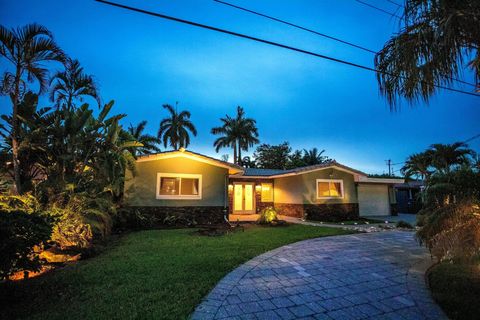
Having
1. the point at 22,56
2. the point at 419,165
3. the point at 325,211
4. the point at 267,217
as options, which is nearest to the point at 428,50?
the point at 22,56

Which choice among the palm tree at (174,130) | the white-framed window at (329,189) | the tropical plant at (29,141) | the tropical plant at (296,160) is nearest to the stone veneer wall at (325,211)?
the white-framed window at (329,189)

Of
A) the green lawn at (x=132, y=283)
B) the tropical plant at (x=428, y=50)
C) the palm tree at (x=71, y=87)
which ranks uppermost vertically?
the palm tree at (x=71, y=87)

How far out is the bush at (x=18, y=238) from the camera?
3059 mm

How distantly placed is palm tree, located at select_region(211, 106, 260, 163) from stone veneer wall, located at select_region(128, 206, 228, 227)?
21.5 m

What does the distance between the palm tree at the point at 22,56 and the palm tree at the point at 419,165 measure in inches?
921

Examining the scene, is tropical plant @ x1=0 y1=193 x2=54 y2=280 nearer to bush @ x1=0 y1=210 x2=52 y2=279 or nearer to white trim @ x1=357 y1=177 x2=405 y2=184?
bush @ x1=0 y1=210 x2=52 y2=279

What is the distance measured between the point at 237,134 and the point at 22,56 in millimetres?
27631

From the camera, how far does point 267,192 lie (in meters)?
18.7

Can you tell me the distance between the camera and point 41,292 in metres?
3.79

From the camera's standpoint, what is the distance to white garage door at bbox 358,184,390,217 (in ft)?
59.6

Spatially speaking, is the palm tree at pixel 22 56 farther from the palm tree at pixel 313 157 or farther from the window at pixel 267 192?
the palm tree at pixel 313 157

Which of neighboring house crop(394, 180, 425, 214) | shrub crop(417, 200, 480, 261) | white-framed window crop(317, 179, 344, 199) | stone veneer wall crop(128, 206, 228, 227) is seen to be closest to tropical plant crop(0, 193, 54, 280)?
shrub crop(417, 200, 480, 261)

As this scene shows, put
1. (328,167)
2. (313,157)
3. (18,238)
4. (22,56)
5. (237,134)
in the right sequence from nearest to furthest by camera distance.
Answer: (18,238), (22,56), (328,167), (237,134), (313,157)

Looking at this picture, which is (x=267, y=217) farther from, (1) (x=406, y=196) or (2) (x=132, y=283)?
(1) (x=406, y=196)
